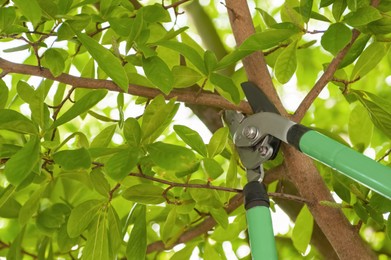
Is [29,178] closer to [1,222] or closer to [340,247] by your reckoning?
[340,247]

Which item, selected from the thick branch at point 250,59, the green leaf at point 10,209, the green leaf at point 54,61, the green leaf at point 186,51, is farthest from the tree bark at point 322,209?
the green leaf at point 10,209

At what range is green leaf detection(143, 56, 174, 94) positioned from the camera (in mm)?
627

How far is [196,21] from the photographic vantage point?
1.29 meters

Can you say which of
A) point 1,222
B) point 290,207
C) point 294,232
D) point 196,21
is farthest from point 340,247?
point 196,21

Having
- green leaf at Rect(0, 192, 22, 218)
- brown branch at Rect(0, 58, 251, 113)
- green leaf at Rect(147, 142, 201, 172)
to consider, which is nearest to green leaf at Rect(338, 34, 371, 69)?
brown branch at Rect(0, 58, 251, 113)

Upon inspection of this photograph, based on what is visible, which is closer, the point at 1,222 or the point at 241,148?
the point at 241,148

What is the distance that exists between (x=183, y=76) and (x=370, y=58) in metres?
0.20

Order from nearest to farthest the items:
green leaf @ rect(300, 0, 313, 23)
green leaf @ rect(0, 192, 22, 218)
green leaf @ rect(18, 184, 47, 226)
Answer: green leaf @ rect(300, 0, 313, 23) < green leaf @ rect(18, 184, 47, 226) < green leaf @ rect(0, 192, 22, 218)

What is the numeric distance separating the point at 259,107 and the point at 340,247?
16 centimetres

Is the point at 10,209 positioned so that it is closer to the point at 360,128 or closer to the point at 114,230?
the point at 114,230

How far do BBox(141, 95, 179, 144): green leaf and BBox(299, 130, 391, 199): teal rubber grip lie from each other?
0.38ft

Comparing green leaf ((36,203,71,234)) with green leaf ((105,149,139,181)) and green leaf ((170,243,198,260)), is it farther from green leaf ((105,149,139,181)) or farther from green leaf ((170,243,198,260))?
green leaf ((105,149,139,181))

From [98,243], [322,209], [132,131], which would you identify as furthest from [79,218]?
[322,209]

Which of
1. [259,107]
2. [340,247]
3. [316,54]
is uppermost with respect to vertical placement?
[316,54]
